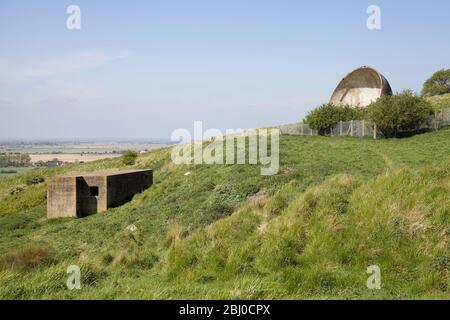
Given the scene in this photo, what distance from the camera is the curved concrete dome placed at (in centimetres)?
5059

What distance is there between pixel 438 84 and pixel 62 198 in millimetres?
69399

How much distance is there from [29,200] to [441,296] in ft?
111

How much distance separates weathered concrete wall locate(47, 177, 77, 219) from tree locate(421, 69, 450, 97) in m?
67.1

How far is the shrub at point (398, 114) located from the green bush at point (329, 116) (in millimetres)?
4289

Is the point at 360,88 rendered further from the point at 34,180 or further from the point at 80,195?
the point at 80,195

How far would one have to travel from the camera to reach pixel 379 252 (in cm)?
805

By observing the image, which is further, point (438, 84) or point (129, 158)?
point (438, 84)

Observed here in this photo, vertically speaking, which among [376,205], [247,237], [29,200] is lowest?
[29,200]

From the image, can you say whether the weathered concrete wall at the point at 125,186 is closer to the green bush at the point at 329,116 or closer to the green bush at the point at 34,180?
the green bush at the point at 329,116

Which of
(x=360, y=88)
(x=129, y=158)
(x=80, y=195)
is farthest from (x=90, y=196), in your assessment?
A: (x=360, y=88)

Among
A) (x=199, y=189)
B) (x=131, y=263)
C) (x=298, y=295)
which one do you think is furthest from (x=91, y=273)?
(x=199, y=189)

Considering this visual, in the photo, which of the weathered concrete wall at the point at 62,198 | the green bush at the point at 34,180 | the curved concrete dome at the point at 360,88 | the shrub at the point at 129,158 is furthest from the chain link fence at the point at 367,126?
the green bush at the point at 34,180

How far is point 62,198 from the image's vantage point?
78.8 feet
